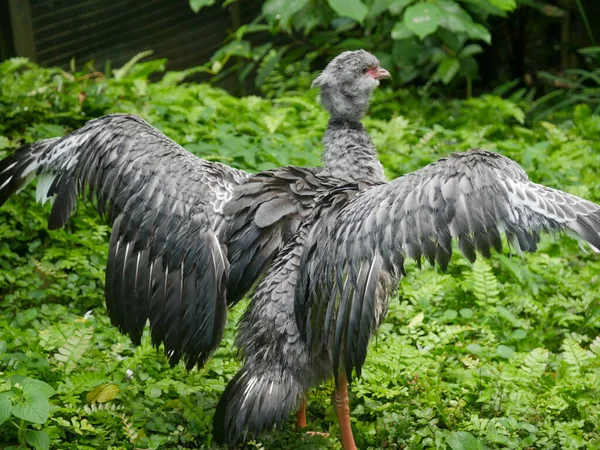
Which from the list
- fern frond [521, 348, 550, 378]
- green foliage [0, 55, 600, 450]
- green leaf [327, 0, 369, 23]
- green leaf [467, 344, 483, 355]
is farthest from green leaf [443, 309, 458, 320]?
green leaf [327, 0, 369, 23]

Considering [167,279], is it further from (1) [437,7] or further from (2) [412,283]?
(1) [437,7]

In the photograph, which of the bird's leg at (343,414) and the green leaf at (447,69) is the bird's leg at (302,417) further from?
the green leaf at (447,69)

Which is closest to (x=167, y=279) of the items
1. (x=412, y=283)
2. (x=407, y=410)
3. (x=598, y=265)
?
(x=407, y=410)

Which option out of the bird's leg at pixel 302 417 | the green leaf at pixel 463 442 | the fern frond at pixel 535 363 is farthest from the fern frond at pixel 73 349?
the fern frond at pixel 535 363

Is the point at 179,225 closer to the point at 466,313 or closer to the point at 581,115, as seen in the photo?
the point at 466,313

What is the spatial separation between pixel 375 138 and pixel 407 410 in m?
3.43

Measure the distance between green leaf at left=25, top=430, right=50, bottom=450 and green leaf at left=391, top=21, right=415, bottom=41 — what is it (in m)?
4.64

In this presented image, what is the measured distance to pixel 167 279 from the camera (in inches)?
150

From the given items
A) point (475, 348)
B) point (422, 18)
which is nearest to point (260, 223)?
point (475, 348)

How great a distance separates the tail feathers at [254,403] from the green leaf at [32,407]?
0.71 metres

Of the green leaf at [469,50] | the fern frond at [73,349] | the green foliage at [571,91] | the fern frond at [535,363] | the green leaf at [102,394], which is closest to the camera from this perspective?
the green leaf at [102,394]

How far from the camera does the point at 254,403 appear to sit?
350 centimetres

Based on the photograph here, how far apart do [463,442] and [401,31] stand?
4.28 m

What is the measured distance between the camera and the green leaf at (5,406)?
131 inches
